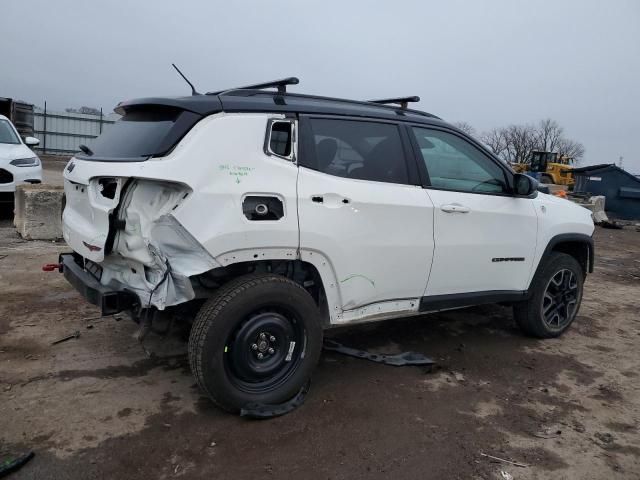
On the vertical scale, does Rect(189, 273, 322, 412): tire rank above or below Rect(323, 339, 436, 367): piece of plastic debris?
above

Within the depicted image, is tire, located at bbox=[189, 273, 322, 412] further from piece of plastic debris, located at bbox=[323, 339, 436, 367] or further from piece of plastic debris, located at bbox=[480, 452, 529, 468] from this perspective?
piece of plastic debris, located at bbox=[480, 452, 529, 468]

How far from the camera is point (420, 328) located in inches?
196

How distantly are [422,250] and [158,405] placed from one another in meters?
2.06

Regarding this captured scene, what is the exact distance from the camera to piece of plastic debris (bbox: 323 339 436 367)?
4.06 meters

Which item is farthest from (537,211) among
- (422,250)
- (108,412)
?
(108,412)

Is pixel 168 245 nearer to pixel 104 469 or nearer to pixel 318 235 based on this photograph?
pixel 318 235

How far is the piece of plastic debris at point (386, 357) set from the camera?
13.3 ft

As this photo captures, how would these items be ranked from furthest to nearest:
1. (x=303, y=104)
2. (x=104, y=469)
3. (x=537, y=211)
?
1. (x=537, y=211)
2. (x=303, y=104)
3. (x=104, y=469)

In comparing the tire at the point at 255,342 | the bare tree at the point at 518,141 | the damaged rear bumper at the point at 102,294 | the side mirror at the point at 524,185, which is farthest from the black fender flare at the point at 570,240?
the bare tree at the point at 518,141

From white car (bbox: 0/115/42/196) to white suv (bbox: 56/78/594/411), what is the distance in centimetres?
Result: 591

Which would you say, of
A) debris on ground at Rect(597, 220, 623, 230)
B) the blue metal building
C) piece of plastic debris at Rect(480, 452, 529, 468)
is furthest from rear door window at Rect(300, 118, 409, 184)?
the blue metal building

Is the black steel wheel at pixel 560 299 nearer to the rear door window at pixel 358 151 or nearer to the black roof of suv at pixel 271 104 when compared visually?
the black roof of suv at pixel 271 104

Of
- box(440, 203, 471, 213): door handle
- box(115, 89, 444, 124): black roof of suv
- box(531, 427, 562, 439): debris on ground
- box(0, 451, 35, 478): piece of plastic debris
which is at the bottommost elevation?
box(0, 451, 35, 478): piece of plastic debris

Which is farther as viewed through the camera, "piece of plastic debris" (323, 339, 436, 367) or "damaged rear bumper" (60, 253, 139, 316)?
"piece of plastic debris" (323, 339, 436, 367)
